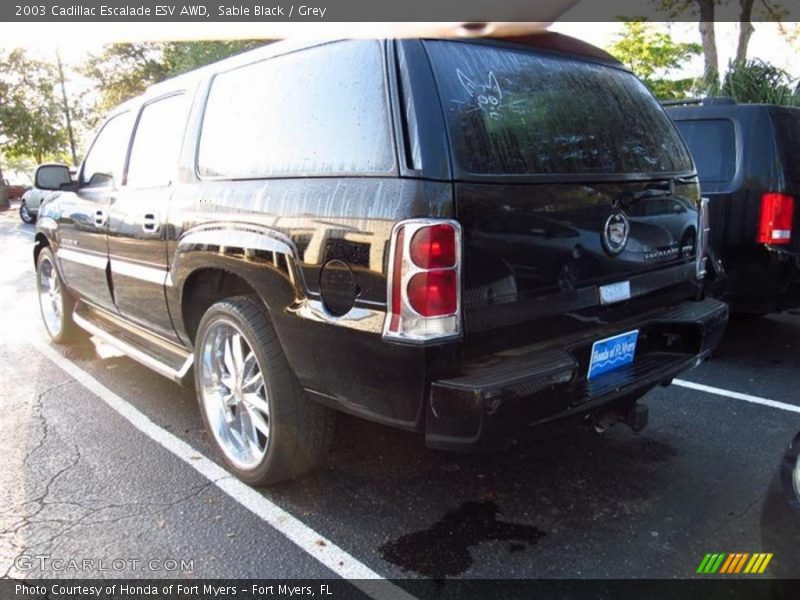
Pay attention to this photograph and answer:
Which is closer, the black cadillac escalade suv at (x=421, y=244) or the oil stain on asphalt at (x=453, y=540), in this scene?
the black cadillac escalade suv at (x=421, y=244)

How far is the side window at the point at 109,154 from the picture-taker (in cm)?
409

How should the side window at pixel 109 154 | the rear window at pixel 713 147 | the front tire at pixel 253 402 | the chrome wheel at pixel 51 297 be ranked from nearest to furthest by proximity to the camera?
the front tire at pixel 253 402, the side window at pixel 109 154, the rear window at pixel 713 147, the chrome wheel at pixel 51 297

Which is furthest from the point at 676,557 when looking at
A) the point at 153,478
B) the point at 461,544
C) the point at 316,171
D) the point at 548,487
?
the point at 153,478

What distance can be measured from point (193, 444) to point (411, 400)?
1.80 m

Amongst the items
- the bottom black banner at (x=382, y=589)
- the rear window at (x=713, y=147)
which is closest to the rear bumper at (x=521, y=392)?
the bottom black banner at (x=382, y=589)

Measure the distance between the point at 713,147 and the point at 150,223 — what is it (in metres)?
4.23

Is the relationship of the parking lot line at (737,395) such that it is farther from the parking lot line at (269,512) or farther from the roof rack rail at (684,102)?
the parking lot line at (269,512)

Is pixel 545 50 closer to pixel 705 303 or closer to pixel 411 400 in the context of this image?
pixel 705 303

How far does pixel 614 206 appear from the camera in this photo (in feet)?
8.41

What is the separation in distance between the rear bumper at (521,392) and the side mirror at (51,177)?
3.88m

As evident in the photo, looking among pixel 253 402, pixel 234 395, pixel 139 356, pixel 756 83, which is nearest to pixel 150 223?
pixel 139 356

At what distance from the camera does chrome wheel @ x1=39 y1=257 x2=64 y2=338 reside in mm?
5179

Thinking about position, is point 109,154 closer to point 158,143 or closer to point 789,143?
point 158,143

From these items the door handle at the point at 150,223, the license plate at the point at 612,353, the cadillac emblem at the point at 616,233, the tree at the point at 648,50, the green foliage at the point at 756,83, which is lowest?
the license plate at the point at 612,353
